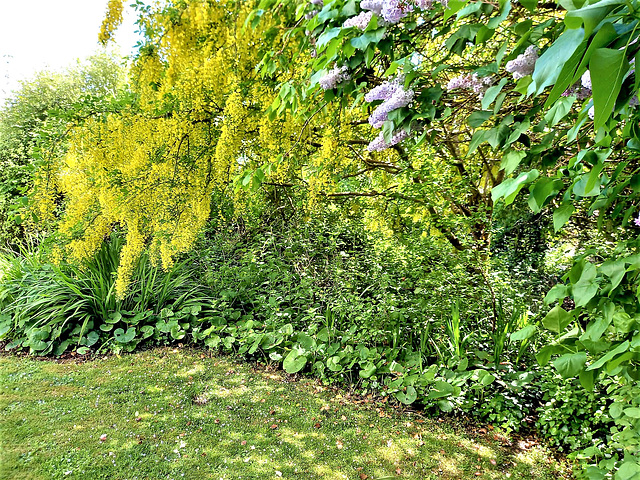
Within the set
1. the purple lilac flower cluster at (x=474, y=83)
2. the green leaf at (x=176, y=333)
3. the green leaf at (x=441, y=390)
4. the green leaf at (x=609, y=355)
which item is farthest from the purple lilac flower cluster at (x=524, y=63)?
the green leaf at (x=176, y=333)

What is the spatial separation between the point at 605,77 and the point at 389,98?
0.81 m

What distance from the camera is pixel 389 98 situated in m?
1.06

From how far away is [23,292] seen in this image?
3969mm

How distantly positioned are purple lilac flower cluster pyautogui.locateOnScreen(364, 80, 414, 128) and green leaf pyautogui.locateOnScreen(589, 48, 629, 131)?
78 centimetres

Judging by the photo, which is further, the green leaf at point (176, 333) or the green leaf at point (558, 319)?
the green leaf at point (176, 333)

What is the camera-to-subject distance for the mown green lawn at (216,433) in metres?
2.16

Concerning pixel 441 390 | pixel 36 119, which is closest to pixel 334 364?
pixel 441 390

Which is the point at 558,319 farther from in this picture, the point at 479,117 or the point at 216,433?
the point at 216,433

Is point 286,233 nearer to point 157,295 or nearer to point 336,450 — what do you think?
point 157,295

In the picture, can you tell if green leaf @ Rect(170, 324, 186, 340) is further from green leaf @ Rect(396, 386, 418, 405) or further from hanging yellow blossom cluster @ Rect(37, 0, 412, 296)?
green leaf @ Rect(396, 386, 418, 405)

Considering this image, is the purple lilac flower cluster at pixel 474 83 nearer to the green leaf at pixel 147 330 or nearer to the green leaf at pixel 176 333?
the green leaf at pixel 176 333

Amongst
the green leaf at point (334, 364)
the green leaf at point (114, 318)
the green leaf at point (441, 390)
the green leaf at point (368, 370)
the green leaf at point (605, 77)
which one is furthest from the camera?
the green leaf at point (114, 318)

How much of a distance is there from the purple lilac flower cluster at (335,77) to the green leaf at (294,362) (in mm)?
2414

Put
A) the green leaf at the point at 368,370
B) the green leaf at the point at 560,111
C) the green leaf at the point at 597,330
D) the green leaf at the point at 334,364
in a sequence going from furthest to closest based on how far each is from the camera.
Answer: the green leaf at the point at 334,364 < the green leaf at the point at 368,370 < the green leaf at the point at 597,330 < the green leaf at the point at 560,111
